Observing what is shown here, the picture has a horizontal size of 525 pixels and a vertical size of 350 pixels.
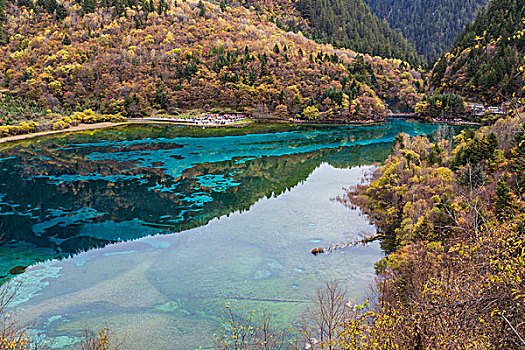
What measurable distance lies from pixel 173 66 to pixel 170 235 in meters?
87.1

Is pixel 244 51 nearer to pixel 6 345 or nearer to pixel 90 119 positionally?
pixel 90 119

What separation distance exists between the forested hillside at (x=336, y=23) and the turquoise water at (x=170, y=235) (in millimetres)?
102222

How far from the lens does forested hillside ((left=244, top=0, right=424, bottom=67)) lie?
14862cm

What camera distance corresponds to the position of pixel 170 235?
3061 cm

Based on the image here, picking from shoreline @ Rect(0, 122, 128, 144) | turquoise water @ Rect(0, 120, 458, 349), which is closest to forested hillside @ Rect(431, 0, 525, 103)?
turquoise water @ Rect(0, 120, 458, 349)

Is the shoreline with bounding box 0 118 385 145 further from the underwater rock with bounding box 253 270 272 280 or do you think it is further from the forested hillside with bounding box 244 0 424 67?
the forested hillside with bounding box 244 0 424 67

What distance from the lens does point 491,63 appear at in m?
94.9

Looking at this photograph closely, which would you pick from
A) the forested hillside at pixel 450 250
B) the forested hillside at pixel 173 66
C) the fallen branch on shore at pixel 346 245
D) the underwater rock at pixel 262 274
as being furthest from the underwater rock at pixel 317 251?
the forested hillside at pixel 173 66

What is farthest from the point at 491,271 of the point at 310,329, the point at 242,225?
the point at 242,225

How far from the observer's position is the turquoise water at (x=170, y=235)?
20.8 meters

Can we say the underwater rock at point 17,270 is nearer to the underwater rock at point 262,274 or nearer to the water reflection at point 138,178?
the water reflection at point 138,178

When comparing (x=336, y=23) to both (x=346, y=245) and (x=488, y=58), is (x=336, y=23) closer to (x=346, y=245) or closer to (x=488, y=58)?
(x=488, y=58)

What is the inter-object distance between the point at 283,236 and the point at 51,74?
325 feet

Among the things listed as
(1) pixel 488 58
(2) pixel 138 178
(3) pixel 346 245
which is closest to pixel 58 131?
(2) pixel 138 178
